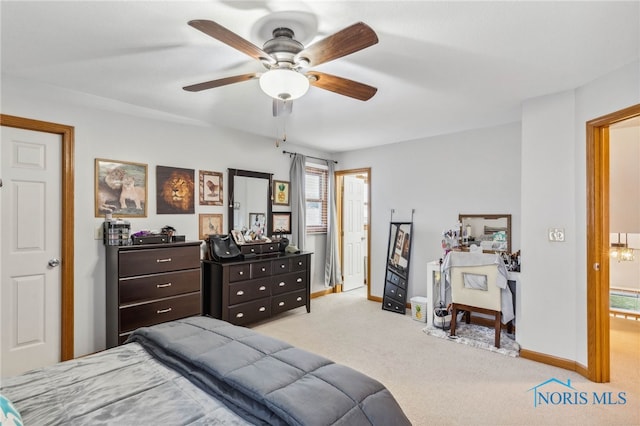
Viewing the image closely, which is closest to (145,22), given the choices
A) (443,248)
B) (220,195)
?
(220,195)

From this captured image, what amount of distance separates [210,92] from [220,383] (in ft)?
7.93

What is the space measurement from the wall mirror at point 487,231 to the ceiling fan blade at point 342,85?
2.69 meters

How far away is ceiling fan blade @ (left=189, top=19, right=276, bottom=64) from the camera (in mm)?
1443

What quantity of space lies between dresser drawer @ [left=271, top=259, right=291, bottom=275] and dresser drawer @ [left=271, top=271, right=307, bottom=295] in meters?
0.06

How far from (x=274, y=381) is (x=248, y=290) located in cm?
262

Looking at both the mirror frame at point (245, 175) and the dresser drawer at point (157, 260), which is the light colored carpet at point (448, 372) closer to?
the dresser drawer at point (157, 260)

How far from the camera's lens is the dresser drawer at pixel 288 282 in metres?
4.20

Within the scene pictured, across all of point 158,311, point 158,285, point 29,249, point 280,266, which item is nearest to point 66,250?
point 29,249

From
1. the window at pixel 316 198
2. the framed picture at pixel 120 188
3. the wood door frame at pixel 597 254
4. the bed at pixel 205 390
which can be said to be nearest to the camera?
the bed at pixel 205 390

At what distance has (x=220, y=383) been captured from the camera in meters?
1.46

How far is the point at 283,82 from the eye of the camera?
5.97 feet

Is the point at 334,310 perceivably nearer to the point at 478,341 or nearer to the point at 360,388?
the point at 478,341

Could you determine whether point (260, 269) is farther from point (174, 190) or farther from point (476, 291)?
point (476, 291)

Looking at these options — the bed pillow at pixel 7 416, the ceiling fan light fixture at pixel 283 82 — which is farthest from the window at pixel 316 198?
the bed pillow at pixel 7 416
